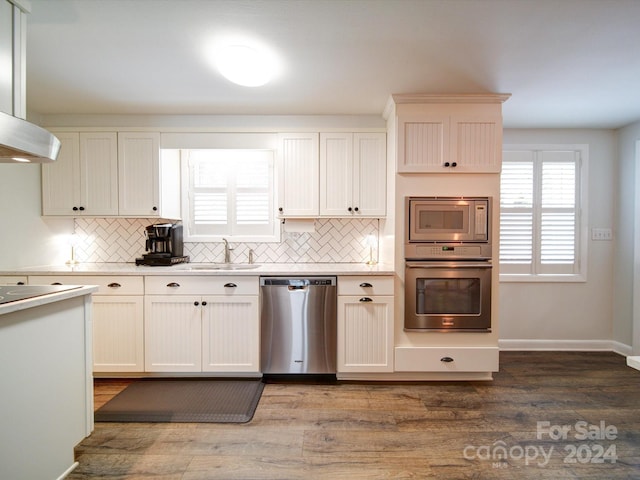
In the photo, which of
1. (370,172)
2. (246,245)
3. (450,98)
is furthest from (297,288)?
(450,98)

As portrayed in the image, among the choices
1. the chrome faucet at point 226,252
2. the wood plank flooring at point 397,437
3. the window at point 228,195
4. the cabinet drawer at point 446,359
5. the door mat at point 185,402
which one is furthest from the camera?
the window at point 228,195

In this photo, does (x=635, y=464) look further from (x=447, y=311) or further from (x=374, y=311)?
(x=374, y=311)

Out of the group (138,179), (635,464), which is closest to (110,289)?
(138,179)

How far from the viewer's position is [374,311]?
259 cm

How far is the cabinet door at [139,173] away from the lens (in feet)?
9.52

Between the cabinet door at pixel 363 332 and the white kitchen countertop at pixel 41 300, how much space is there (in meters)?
1.75

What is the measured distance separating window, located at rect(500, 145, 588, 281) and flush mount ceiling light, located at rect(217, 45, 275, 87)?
8.92ft

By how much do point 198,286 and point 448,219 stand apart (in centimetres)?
218

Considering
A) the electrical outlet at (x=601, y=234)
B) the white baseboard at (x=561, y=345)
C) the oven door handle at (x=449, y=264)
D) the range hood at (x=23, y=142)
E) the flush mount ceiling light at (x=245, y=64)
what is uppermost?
the flush mount ceiling light at (x=245, y=64)

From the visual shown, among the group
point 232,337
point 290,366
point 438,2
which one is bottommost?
point 290,366

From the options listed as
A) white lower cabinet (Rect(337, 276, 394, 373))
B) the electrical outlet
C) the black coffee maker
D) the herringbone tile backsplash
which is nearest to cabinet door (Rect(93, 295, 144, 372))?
the black coffee maker

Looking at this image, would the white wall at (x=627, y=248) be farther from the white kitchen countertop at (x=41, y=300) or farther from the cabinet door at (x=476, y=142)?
the white kitchen countertop at (x=41, y=300)

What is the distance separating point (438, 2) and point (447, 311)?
211 cm

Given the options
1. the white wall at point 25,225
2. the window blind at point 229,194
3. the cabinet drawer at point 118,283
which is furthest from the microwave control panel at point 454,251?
the white wall at point 25,225
